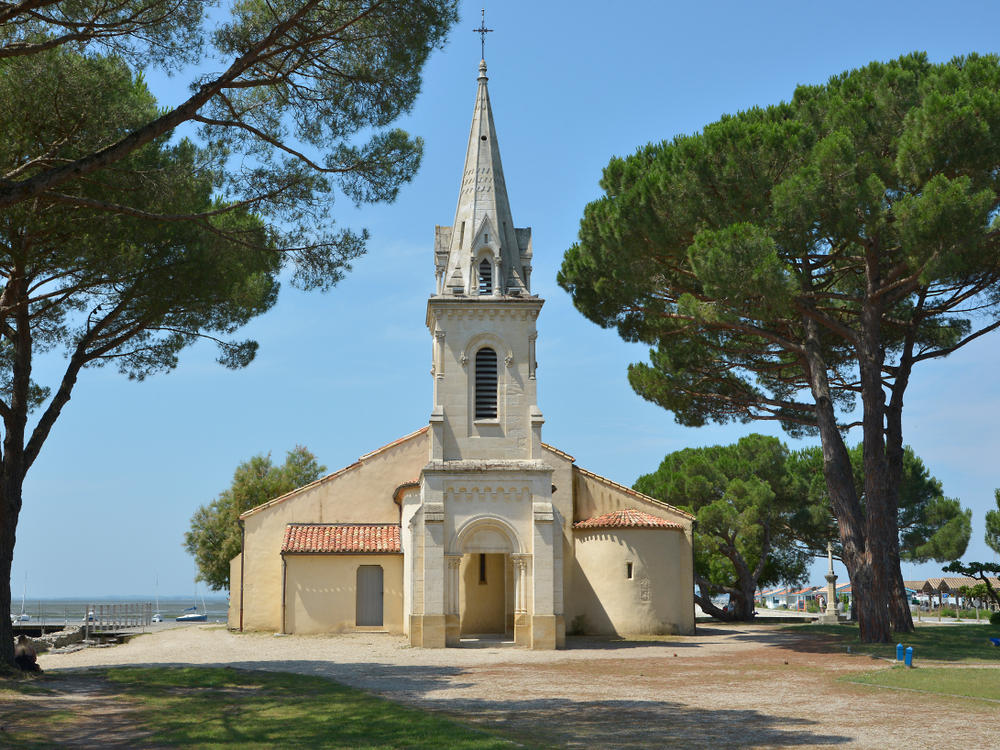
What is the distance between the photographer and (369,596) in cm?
3198

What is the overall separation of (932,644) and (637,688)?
38.8 ft

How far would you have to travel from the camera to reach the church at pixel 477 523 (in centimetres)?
2647

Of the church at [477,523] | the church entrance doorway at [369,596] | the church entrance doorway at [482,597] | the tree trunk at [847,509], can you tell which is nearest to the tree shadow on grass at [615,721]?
the church at [477,523]

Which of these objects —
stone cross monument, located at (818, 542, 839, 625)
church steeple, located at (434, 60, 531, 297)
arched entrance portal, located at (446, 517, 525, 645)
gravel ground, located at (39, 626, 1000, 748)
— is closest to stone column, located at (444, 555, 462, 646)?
arched entrance portal, located at (446, 517, 525, 645)

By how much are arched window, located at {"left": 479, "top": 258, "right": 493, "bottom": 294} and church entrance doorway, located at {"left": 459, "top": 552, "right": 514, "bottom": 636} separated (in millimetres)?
9068

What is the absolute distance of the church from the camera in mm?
26469

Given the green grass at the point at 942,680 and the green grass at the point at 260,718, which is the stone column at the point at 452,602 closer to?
the green grass at the point at 260,718

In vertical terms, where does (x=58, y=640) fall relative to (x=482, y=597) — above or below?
below

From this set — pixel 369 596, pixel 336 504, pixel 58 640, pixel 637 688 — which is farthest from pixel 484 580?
pixel 637 688

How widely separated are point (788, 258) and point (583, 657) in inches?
473

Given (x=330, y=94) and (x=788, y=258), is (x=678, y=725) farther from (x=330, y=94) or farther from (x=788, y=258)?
(x=788, y=258)

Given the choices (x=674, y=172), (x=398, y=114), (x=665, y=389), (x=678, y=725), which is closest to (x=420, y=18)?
(x=398, y=114)

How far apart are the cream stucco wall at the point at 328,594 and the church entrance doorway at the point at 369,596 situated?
18cm

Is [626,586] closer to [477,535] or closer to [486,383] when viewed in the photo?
[477,535]
